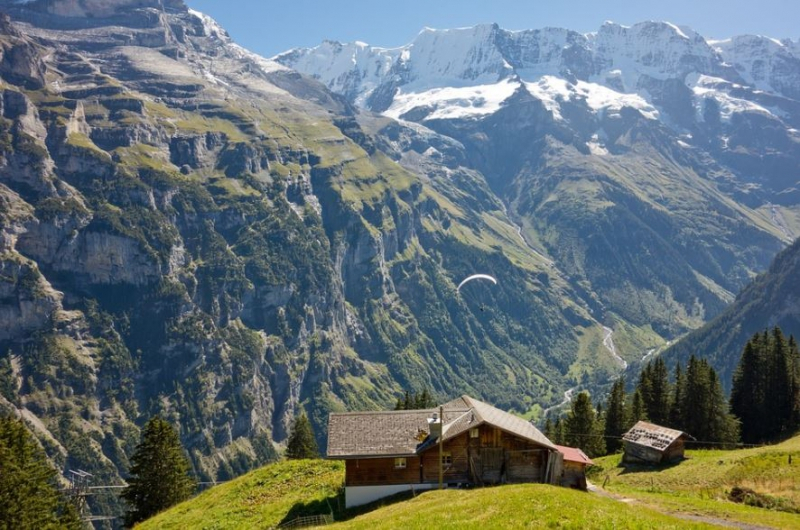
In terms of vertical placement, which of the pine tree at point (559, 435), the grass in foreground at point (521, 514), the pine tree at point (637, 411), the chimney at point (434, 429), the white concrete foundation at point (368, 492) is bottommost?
the pine tree at point (559, 435)

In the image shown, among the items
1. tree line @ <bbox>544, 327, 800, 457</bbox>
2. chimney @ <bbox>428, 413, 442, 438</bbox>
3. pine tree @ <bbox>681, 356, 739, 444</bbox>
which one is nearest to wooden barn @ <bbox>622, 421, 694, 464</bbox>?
pine tree @ <bbox>681, 356, 739, 444</bbox>

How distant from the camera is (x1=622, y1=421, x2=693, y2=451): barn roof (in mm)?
73625

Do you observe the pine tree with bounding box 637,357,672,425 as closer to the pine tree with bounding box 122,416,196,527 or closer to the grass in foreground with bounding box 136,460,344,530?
the grass in foreground with bounding box 136,460,344,530

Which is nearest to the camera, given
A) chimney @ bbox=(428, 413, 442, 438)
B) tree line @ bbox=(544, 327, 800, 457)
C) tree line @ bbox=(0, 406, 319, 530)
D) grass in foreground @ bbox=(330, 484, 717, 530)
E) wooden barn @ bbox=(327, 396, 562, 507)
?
grass in foreground @ bbox=(330, 484, 717, 530)

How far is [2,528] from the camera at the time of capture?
2175 inches

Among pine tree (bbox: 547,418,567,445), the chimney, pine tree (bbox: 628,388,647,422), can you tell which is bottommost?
pine tree (bbox: 547,418,567,445)

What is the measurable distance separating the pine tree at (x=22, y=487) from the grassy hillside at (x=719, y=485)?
176 ft

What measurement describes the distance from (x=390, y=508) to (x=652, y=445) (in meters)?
41.6

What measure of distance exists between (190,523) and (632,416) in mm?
78035

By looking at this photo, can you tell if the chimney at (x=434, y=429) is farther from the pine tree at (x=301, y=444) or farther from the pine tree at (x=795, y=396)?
the pine tree at (x=795, y=396)

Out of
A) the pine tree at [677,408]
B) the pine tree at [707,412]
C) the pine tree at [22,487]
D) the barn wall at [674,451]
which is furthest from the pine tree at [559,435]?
the pine tree at [22,487]

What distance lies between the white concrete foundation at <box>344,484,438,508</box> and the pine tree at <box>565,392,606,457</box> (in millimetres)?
59701

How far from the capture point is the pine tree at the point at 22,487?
2255 inches

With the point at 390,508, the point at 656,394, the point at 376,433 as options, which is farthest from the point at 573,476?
the point at 656,394
